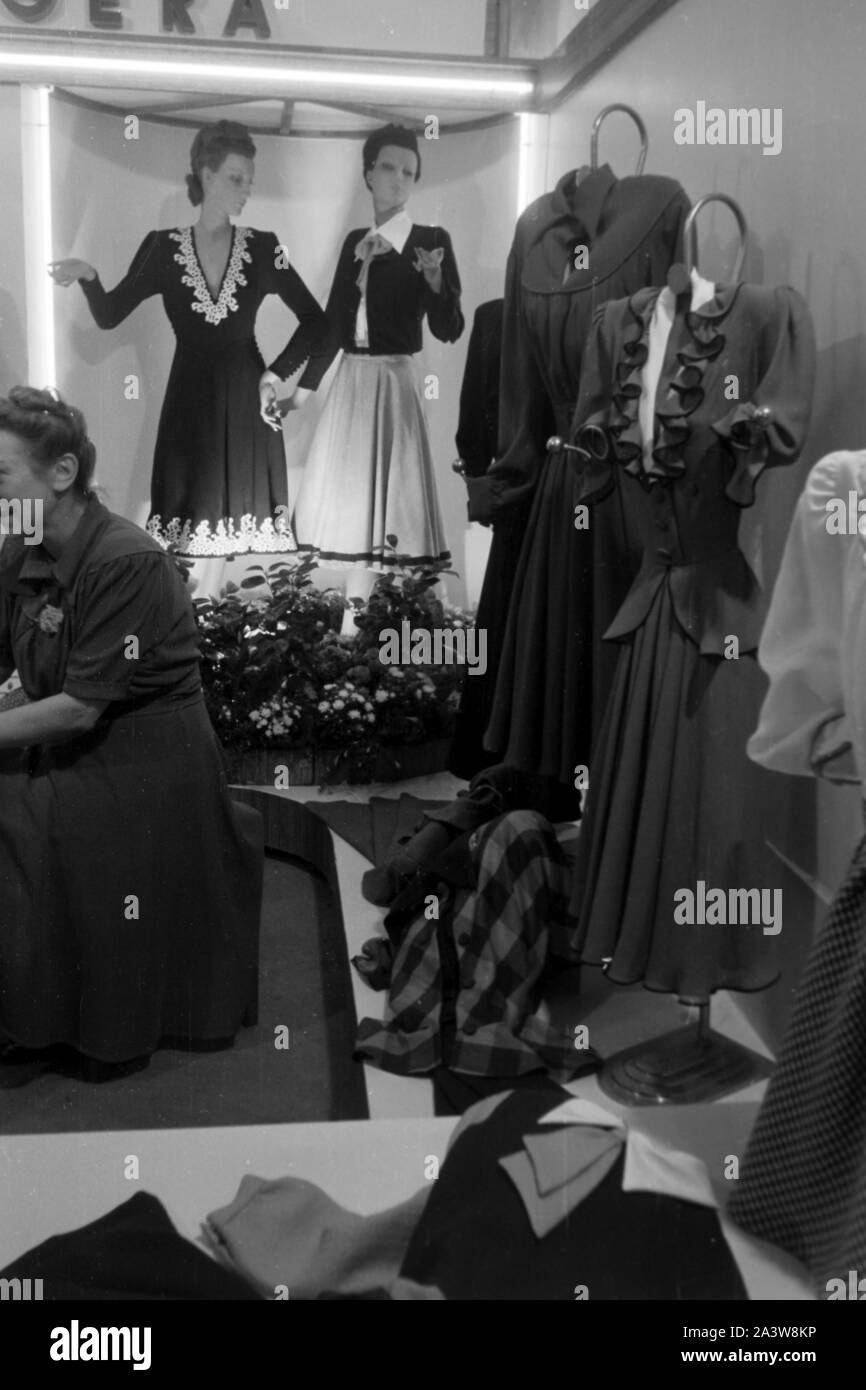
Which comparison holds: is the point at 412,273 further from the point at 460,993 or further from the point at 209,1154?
the point at 209,1154

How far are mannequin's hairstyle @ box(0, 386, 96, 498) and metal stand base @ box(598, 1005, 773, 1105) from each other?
896mm

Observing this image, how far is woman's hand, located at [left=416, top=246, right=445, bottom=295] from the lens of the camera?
53.9 inches

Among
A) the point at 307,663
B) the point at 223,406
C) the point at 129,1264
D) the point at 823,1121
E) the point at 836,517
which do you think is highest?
the point at 223,406

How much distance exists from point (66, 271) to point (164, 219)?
12 centimetres

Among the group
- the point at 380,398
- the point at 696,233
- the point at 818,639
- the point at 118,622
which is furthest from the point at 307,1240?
the point at 696,233

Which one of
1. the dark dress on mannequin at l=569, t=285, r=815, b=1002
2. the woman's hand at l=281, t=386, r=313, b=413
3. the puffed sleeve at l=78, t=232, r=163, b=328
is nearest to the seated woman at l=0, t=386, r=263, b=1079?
the puffed sleeve at l=78, t=232, r=163, b=328

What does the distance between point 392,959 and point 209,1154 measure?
0.29m

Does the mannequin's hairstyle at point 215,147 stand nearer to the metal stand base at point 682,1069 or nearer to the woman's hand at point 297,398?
the woman's hand at point 297,398

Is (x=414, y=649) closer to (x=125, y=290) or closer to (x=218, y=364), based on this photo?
(x=218, y=364)

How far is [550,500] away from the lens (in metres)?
1.43

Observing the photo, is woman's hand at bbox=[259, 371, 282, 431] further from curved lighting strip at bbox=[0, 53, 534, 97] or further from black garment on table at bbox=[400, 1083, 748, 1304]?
black garment on table at bbox=[400, 1083, 748, 1304]

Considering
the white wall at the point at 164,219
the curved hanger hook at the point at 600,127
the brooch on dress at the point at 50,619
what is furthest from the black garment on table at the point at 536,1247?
the curved hanger hook at the point at 600,127

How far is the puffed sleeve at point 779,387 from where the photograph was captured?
1304 millimetres
